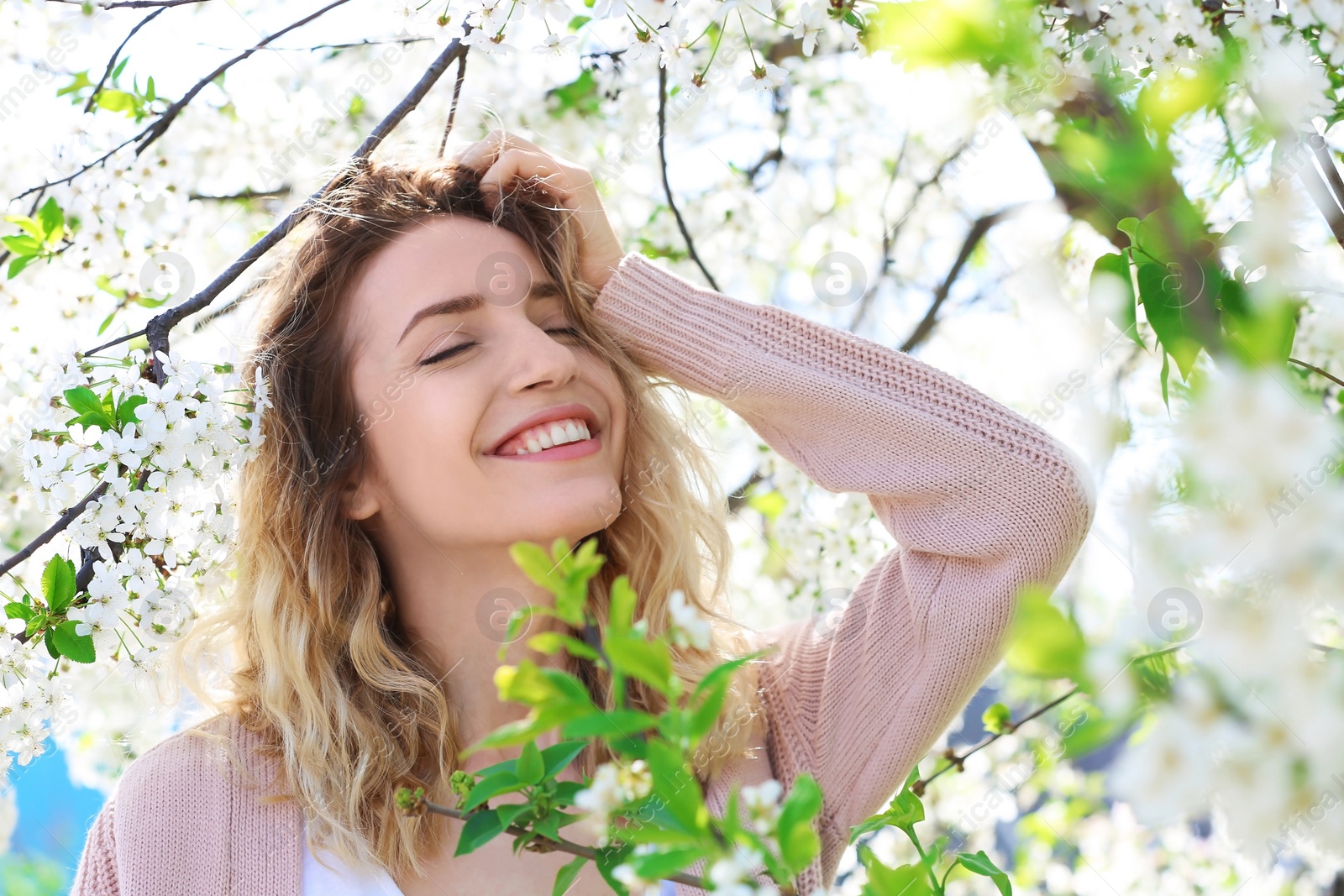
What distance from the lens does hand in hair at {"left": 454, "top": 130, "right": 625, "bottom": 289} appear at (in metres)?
1.50

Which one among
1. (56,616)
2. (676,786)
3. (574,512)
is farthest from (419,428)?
(676,786)

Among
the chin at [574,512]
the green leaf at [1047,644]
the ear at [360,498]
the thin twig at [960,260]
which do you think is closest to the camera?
the green leaf at [1047,644]

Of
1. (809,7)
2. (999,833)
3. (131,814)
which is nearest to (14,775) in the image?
(131,814)

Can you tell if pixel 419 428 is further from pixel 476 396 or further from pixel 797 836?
pixel 797 836

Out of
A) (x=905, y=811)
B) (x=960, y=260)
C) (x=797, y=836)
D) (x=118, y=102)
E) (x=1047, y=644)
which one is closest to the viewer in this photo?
(x=1047, y=644)

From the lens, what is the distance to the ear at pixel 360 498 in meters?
1.53

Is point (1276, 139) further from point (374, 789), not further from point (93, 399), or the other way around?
point (374, 789)

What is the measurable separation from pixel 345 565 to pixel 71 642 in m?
0.48

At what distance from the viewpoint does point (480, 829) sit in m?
0.61

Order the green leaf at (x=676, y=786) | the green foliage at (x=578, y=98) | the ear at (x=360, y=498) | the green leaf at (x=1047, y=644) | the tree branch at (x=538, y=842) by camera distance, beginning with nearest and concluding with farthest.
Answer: the green leaf at (x=1047, y=644) < the green leaf at (x=676, y=786) < the tree branch at (x=538, y=842) < the ear at (x=360, y=498) < the green foliage at (x=578, y=98)

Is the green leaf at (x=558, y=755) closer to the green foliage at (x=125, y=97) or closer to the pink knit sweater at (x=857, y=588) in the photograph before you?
the pink knit sweater at (x=857, y=588)

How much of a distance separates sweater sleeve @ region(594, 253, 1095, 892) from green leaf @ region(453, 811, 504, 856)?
0.84 m

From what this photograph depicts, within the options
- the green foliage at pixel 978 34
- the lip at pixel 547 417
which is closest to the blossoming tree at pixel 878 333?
the green foliage at pixel 978 34
